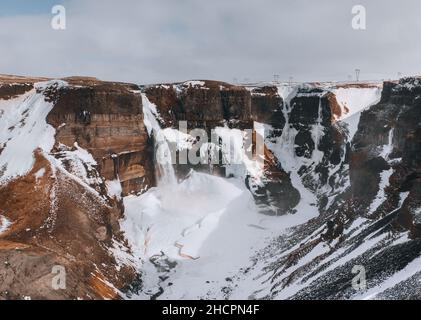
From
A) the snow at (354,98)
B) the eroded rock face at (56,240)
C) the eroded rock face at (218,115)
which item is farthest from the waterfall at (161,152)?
the snow at (354,98)

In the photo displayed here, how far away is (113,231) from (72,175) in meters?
7.26

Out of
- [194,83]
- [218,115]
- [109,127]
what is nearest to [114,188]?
[109,127]

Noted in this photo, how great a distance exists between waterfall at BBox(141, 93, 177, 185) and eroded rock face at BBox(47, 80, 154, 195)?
965 millimetres

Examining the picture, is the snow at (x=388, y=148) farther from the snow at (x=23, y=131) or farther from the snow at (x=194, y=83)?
the snow at (x=23, y=131)

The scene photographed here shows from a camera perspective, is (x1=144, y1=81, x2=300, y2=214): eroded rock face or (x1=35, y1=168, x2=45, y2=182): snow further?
(x1=144, y1=81, x2=300, y2=214): eroded rock face

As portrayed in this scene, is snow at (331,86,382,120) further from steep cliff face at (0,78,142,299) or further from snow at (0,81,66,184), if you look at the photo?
snow at (0,81,66,184)

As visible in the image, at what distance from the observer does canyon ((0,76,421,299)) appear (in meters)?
43.8

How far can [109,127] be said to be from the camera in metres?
67.5

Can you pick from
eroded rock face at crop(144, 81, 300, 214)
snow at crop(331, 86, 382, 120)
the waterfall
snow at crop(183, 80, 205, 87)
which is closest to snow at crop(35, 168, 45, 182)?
the waterfall

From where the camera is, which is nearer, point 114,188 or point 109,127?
point 114,188

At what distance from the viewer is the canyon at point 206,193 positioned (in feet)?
144

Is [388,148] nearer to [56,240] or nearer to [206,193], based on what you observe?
[206,193]

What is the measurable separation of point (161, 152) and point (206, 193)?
7.93 m

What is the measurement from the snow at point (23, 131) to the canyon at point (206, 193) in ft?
0.61
